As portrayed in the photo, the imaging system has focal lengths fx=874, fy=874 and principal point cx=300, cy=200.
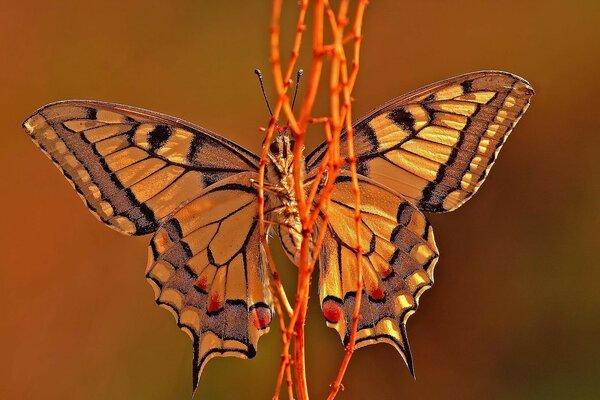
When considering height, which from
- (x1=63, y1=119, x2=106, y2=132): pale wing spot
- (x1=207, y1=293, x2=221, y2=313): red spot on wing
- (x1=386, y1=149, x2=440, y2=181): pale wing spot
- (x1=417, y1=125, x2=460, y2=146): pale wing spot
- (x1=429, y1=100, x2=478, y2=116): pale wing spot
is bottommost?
(x1=207, y1=293, x2=221, y2=313): red spot on wing

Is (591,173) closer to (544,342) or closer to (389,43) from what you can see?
(544,342)

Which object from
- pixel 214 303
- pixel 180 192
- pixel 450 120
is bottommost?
pixel 214 303

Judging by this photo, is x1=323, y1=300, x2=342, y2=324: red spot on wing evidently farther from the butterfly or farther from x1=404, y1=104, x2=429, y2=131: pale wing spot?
x1=404, y1=104, x2=429, y2=131: pale wing spot

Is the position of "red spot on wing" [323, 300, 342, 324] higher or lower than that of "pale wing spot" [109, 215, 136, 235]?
lower

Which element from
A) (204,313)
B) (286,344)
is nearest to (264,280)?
(204,313)

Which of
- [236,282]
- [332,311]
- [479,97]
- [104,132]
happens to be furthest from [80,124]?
[479,97]

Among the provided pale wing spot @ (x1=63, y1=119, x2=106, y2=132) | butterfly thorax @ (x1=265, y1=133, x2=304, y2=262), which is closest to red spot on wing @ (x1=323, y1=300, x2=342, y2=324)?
butterfly thorax @ (x1=265, y1=133, x2=304, y2=262)

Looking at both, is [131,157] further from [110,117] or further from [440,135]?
[440,135]

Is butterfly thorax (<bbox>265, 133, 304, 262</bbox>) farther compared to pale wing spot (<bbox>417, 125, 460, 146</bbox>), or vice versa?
pale wing spot (<bbox>417, 125, 460, 146</bbox>)
